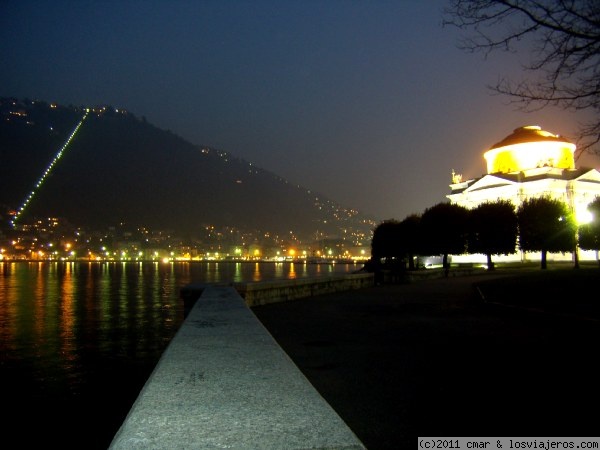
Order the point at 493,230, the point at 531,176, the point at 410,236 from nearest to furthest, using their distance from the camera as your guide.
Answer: the point at 493,230 → the point at 410,236 → the point at 531,176

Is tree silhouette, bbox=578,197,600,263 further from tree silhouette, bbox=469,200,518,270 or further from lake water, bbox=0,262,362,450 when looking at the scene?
lake water, bbox=0,262,362,450

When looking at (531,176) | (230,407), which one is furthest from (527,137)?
(230,407)

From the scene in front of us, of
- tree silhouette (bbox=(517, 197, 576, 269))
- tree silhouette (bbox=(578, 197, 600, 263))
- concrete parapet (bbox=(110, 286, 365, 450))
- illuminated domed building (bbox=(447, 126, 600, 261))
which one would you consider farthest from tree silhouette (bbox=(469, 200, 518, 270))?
concrete parapet (bbox=(110, 286, 365, 450))

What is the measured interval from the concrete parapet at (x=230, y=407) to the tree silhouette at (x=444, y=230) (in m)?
60.2

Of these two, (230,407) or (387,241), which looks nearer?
(230,407)

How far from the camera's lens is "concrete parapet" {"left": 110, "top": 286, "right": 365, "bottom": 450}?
354 cm

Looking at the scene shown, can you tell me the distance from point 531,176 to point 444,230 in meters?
34.4

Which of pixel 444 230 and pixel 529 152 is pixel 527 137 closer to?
pixel 529 152

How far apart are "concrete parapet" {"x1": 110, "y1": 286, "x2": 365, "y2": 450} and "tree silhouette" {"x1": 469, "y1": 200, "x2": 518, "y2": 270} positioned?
59.6 metres

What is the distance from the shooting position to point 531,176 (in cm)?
9038

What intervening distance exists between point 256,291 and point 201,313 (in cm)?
1024

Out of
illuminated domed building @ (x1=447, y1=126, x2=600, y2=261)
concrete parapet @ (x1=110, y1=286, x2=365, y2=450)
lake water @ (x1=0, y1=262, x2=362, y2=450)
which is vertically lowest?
lake water @ (x1=0, y1=262, x2=362, y2=450)

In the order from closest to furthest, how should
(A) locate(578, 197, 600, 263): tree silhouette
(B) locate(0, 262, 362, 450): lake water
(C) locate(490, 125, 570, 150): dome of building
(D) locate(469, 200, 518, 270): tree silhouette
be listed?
(B) locate(0, 262, 362, 450): lake water
(A) locate(578, 197, 600, 263): tree silhouette
(D) locate(469, 200, 518, 270): tree silhouette
(C) locate(490, 125, 570, 150): dome of building

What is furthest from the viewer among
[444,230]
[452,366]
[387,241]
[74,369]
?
[387,241]
